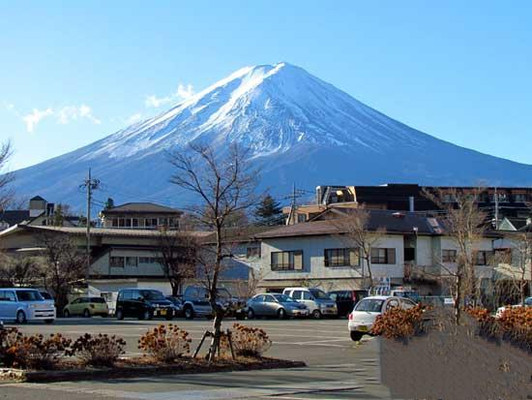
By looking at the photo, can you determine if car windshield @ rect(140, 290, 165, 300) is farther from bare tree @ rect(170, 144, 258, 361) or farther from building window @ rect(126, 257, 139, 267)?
building window @ rect(126, 257, 139, 267)

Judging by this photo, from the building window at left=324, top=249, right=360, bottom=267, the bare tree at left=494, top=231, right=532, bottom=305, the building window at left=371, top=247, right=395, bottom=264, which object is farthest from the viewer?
the building window at left=371, top=247, right=395, bottom=264

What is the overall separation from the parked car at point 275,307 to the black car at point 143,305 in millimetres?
4459

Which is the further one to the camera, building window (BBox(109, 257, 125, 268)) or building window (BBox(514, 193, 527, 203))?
building window (BBox(514, 193, 527, 203))

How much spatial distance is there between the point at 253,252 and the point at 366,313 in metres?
41.0

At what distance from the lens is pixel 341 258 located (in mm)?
61250

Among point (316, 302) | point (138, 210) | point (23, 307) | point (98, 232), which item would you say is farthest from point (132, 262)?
point (23, 307)

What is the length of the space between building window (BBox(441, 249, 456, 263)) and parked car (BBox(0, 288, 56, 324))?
105ft

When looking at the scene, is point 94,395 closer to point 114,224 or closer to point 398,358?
point 398,358

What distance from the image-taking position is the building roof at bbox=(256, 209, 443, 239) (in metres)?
61.9

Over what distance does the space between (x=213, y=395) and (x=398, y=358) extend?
3.94 metres

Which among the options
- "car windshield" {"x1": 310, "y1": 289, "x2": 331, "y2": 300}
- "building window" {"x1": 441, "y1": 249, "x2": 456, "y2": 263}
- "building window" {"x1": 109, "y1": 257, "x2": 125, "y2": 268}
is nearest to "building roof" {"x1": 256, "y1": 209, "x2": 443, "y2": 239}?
"building window" {"x1": 441, "y1": 249, "x2": 456, "y2": 263}

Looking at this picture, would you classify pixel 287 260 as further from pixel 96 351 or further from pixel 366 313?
pixel 96 351

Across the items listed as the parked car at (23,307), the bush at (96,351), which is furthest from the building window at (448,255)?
the bush at (96,351)

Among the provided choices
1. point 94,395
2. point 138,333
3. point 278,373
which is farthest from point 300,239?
point 94,395
